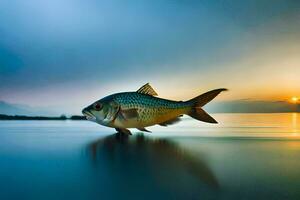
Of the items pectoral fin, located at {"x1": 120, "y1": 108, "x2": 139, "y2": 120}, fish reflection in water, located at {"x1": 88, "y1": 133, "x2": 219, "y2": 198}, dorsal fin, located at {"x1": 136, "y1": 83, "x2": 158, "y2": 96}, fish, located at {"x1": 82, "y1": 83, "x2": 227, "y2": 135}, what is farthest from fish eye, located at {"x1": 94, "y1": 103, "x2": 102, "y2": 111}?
fish reflection in water, located at {"x1": 88, "y1": 133, "x2": 219, "y2": 198}

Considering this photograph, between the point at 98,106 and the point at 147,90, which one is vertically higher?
the point at 147,90

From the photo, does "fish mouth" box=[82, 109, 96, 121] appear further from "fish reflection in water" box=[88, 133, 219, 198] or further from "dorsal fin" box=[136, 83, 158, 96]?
"fish reflection in water" box=[88, 133, 219, 198]

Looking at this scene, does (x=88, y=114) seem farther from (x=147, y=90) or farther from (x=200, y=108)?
(x=200, y=108)

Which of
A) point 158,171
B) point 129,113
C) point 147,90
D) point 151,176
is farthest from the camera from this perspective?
point 147,90

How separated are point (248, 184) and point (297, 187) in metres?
0.21

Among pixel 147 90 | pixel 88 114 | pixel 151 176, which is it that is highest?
pixel 147 90

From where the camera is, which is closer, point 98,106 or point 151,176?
point 151,176

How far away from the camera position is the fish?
3.14m

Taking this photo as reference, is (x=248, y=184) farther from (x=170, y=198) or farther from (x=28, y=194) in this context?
(x=28, y=194)

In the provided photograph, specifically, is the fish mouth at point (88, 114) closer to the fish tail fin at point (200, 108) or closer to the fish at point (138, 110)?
the fish at point (138, 110)

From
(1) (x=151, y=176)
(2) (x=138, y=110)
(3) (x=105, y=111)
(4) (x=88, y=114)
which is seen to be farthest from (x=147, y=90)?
(1) (x=151, y=176)

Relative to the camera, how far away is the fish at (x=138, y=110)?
314 centimetres

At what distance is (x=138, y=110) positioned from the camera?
3158 millimetres

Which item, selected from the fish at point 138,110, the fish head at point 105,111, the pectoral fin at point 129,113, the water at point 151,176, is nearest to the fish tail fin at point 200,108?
the fish at point 138,110
